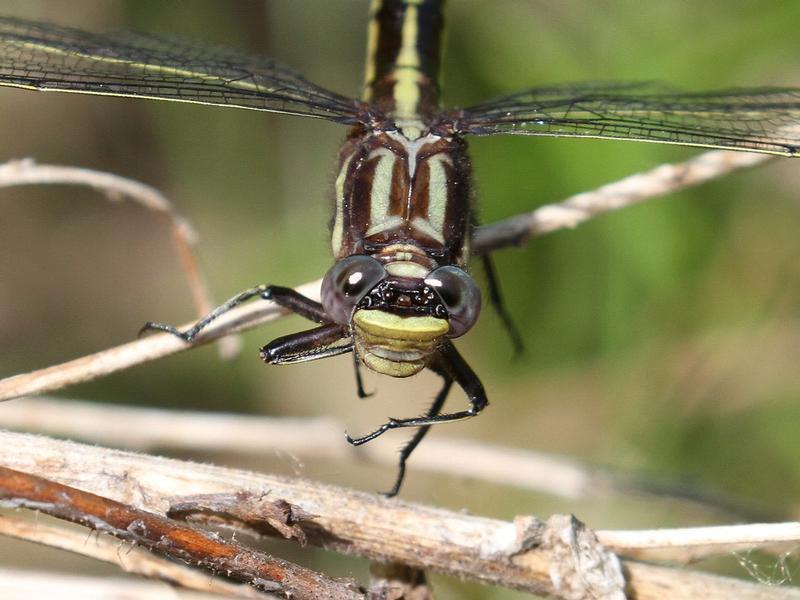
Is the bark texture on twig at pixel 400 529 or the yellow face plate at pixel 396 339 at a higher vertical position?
the yellow face plate at pixel 396 339

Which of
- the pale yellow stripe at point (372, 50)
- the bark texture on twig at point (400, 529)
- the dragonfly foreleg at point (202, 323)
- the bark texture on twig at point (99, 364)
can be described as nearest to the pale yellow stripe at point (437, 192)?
the dragonfly foreleg at point (202, 323)

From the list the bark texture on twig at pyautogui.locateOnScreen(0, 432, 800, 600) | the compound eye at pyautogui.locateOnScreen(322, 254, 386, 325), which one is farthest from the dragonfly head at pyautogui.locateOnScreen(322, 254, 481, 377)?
the bark texture on twig at pyautogui.locateOnScreen(0, 432, 800, 600)

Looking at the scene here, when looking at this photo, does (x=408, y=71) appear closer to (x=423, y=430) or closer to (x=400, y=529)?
(x=423, y=430)

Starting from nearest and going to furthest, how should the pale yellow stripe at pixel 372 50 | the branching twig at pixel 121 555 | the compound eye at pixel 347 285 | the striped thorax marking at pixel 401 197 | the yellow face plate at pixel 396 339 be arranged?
the branching twig at pixel 121 555 < the yellow face plate at pixel 396 339 < the compound eye at pixel 347 285 < the striped thorax marking at pixel 401 197 < the pale yellow stripe at pixel 372 50

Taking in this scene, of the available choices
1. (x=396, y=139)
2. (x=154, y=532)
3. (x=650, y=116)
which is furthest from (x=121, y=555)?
(x=650, y=116)

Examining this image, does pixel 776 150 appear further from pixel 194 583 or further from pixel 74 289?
pixel 74 289

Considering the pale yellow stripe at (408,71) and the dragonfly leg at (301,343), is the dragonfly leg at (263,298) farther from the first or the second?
the pale yellow stripe at (408,71)

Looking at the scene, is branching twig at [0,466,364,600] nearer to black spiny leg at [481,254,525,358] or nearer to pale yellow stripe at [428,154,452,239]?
pale yellow stripe at [428,154,452,239]
